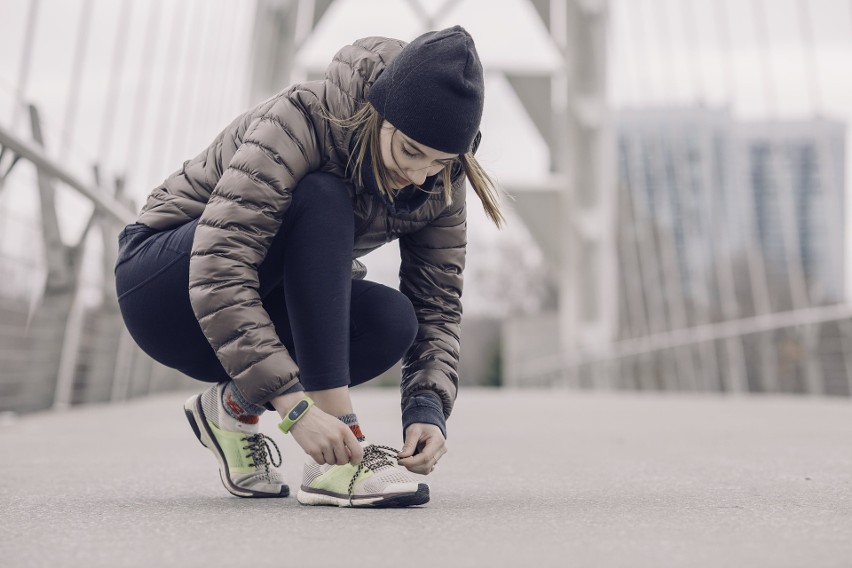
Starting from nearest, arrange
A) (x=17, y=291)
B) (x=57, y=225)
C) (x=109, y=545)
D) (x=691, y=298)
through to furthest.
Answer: (x=109, y=545), (x=17, y=291), (x=57, y=225), (x=691, y=298)

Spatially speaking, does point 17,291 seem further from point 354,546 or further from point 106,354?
point 354,546

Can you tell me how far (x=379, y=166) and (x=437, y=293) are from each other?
13.3 inches

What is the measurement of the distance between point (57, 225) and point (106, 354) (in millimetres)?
1487

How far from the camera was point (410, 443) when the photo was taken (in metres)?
1.79

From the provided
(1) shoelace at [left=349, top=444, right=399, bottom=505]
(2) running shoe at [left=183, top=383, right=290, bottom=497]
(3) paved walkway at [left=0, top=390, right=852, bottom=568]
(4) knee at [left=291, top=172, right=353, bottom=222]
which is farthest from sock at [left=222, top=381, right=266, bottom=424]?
(4) knee at [left=291, top=172, right=353, bottom=222]

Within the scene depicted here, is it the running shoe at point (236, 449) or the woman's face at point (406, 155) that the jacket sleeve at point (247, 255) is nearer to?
the woman's face at point (406, 155)

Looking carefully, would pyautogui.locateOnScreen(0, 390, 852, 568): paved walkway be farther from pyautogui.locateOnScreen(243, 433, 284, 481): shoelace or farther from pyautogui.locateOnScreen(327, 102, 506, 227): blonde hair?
pyautogui.locateOnScreen(327, 102, 506, 227): blonde hair

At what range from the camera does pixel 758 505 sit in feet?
5.73

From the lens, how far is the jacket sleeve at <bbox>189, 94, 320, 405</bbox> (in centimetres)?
163

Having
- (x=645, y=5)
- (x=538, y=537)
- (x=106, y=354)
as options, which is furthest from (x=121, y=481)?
(x=645, y=5)

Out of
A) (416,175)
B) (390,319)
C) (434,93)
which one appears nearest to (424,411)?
(390,319)

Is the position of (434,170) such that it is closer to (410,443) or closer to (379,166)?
(379,166)

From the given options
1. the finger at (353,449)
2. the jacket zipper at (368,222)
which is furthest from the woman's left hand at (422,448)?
the jacket zipper at (368,222)

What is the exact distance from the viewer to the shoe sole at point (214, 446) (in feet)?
6.26
